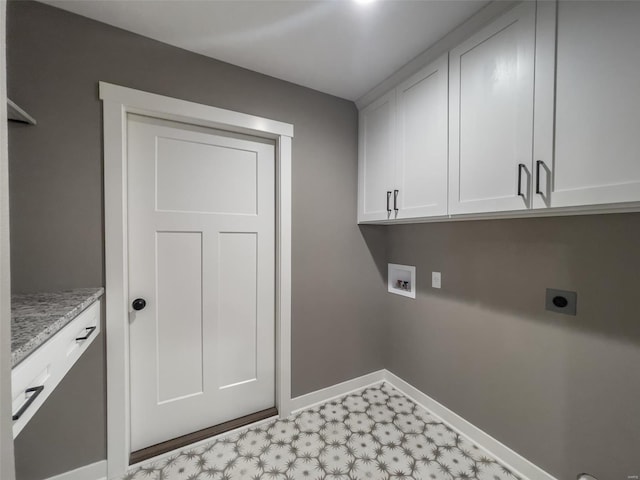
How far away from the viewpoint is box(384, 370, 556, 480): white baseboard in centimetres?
133

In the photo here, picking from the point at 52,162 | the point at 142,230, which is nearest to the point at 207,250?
the point at 142,230

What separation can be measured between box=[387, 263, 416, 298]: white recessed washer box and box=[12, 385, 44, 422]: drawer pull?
2012 millimetres

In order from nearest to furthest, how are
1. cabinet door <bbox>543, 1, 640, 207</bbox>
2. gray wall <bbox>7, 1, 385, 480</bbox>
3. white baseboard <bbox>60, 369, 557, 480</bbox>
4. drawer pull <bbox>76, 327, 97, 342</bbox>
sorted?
cabinet door <bbox>543, 1, 640, 207</bbox>
drawer pull <bbox>76, 327, 97, 342</bbox>
gray wall <bbox>7, 1, 385, 480</bbox>
white baseboard <bbox>60, 369, 557, 480</bbox>

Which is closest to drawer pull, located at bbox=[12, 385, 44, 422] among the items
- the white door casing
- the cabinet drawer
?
the cabinet drawer

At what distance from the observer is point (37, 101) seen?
1.20m

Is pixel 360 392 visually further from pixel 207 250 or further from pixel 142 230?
pixel 142 230

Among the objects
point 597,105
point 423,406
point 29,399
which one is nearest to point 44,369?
point 29,399

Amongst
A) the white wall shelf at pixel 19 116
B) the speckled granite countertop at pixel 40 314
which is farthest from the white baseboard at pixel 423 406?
the white wall shelf at pixel 19 116

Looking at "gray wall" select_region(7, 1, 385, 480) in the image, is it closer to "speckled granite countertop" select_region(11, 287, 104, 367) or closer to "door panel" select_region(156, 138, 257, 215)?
"speckled granite countertop" select_region(11, 287, 104, 367)

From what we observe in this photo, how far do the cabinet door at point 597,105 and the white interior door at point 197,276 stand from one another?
1563 millimetres

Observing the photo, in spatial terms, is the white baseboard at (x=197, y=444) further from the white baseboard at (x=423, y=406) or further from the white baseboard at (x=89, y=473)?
the white baseboard at (x=89, y=473)

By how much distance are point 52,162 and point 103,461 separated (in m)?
1.56

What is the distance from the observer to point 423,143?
1545 millimetres

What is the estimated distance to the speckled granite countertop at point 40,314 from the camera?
2.12ft
